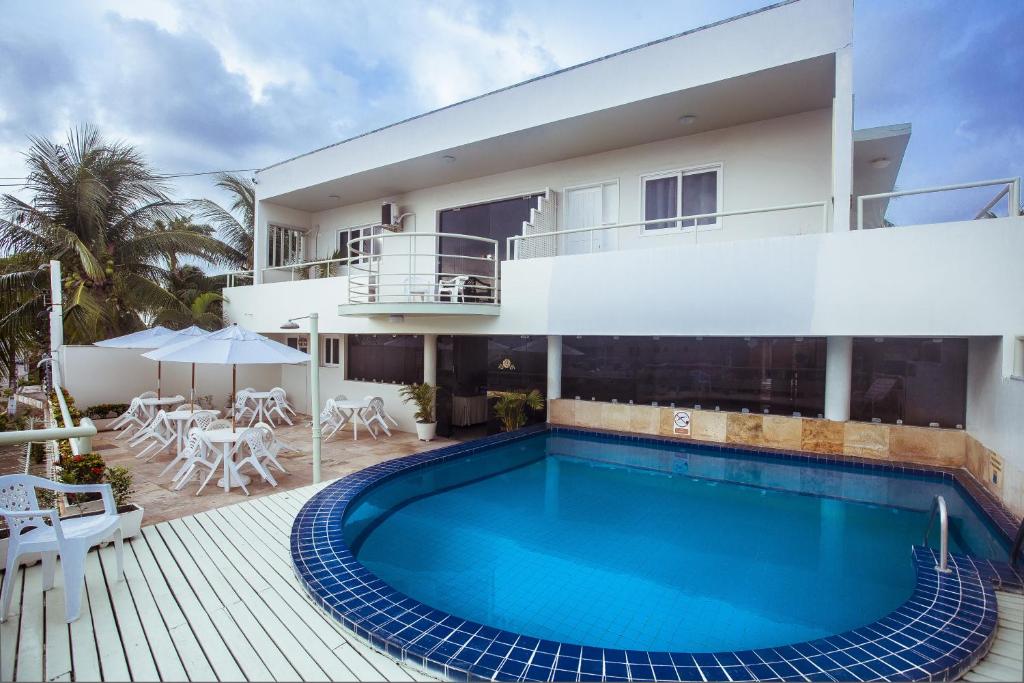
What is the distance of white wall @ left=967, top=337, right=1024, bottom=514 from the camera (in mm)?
6688

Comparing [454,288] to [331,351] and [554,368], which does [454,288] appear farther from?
[331,351]

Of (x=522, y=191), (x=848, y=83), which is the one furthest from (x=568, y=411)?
(x=848, y=83)

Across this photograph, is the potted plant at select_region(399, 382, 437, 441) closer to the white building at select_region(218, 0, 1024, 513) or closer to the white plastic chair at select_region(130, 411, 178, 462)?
the white building at select_region(218, 0, 1024, 513)

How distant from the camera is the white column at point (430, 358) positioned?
43.0ft

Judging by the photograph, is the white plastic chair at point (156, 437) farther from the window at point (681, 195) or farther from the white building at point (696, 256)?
the window at point (681, 195)

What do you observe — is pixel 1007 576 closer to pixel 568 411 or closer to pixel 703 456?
pixel 703 456

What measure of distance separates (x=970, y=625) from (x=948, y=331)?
16.5 feet

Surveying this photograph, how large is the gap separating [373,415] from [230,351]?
566 cm

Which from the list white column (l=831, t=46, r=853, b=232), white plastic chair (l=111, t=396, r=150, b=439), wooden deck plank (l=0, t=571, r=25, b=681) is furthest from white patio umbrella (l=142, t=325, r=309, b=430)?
white column (l=831, t=46, r=853, b=232)

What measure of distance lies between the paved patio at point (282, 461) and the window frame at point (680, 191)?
6.91m

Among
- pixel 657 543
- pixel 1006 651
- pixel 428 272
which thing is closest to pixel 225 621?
pixel 657 543

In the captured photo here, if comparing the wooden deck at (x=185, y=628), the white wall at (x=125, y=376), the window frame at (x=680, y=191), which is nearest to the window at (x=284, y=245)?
the white wall at (x=125, y=376)

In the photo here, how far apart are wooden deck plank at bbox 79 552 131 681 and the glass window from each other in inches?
380

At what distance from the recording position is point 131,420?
12.2 metres
